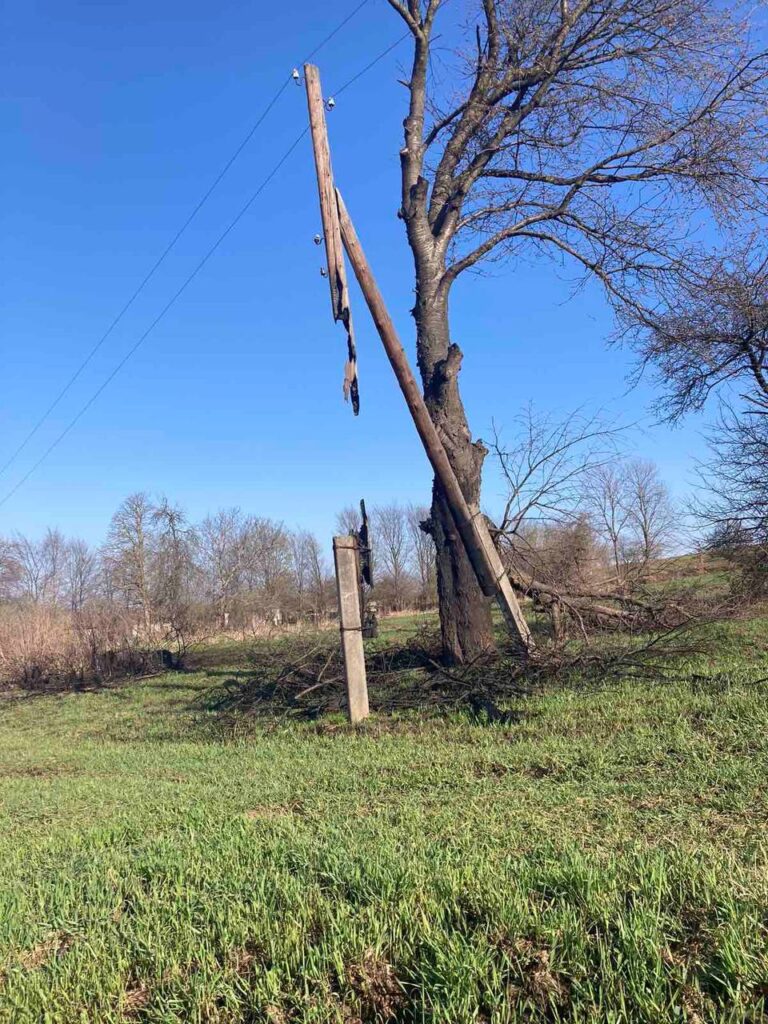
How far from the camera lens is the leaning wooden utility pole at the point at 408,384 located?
9.84 metres

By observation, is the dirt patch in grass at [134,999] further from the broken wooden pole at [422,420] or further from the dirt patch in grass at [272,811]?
the broken wooden pole at [422,420]

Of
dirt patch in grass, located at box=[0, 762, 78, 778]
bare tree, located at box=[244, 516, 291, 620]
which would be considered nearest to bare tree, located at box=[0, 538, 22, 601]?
bare tree, located at box=[244, 516, 291, 620]

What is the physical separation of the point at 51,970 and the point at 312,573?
49.2 meters

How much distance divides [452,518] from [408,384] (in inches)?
78.8

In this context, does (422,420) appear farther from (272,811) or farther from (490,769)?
(272,811)

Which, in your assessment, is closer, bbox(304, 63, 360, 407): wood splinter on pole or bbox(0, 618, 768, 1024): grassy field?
bbox(0, 618, 768, 1024): grassy field

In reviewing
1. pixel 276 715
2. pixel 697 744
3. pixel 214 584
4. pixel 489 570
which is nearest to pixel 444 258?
pixel 489 570

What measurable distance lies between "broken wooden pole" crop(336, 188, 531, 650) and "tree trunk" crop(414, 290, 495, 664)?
1047 mm

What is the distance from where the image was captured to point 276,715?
10.1 m

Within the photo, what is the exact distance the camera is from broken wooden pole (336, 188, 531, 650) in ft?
32.3

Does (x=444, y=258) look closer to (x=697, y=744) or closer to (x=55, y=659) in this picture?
(x=697, y=744)

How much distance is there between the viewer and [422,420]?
988 cm

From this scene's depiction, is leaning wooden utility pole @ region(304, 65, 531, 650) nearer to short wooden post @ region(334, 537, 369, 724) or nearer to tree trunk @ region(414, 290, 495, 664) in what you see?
tree trunk @ region(414, 290, 495, 664)

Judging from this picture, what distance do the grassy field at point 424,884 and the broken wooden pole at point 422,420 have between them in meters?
2.82
